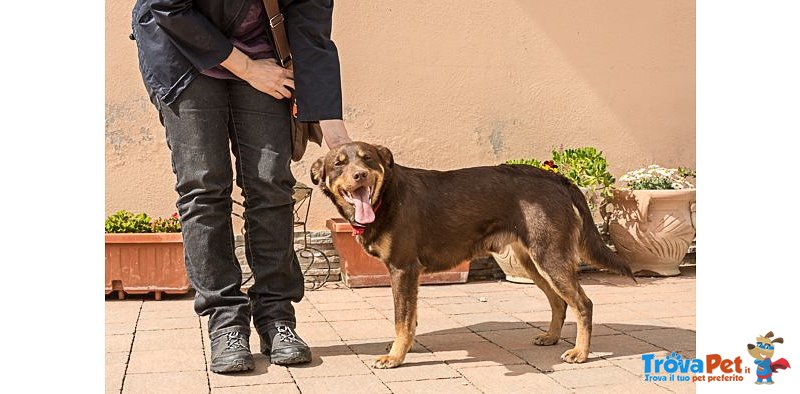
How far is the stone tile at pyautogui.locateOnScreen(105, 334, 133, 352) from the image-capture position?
13.6 ft

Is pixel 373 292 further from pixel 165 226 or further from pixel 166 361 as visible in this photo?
pixel 166 361

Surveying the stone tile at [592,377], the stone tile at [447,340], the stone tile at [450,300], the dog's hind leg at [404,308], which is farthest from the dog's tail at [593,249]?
the stone tile at [450,300]

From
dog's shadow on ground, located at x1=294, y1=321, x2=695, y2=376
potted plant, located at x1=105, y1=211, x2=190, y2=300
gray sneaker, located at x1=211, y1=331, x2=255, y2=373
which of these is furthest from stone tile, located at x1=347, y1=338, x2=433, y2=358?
potted plant, located at x1=105, y1=211, x2=190, y2=300

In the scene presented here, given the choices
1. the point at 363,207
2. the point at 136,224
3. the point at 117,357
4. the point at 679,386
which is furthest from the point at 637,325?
the point at 136,224

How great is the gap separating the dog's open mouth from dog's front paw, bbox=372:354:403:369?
0.64 metres

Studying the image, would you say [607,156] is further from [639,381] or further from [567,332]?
[639,381]

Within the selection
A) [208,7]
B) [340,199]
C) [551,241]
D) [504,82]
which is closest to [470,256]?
[551,241]

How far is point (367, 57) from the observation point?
635cm

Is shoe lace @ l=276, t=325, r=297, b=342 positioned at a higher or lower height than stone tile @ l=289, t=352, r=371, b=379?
higher

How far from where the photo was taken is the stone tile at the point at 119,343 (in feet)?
13.6

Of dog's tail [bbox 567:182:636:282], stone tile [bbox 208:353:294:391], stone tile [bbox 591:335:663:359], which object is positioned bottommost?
stone tile [bbox 208:353:294:391]

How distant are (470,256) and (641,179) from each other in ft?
9.51

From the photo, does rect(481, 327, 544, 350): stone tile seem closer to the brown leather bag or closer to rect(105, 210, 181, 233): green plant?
the brown leather bag

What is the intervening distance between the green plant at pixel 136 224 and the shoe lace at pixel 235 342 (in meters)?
2.19
